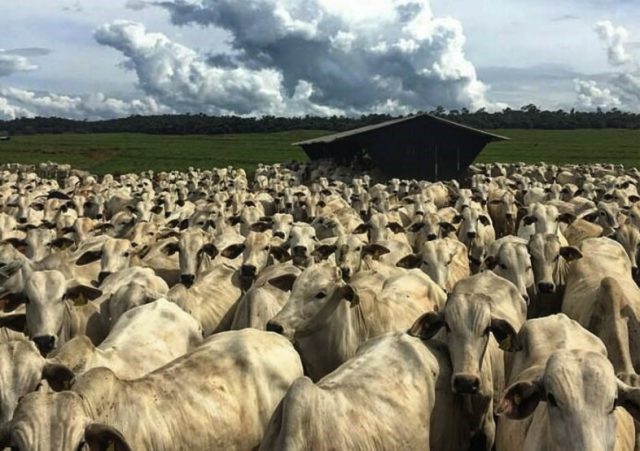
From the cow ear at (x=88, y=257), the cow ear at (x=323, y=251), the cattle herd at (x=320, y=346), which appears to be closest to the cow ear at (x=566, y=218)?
the cattle herd at (x=320, y=346)

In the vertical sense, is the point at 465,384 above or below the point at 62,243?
above

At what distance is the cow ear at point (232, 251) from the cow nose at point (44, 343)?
481cm

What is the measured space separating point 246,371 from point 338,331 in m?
1.59

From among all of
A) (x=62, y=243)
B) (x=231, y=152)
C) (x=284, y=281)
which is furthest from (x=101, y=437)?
(x=231, y=152)

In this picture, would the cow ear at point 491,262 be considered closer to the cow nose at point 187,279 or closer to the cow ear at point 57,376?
the cow nose at point 187,279

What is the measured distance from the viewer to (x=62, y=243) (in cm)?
1420

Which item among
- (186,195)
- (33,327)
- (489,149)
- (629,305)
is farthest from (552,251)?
(489,149)

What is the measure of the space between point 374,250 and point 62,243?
21.0 ft

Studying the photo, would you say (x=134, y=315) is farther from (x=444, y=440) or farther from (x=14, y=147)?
(x=14, y=147)

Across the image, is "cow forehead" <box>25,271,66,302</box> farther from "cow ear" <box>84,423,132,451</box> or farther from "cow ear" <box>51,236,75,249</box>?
"cow ear" <box>51,236,75,249</box>

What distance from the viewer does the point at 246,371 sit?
6219mm

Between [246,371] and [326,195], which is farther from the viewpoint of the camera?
[326,195]

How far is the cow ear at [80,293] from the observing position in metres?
8.29

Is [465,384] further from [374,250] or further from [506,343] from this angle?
[374,250]
